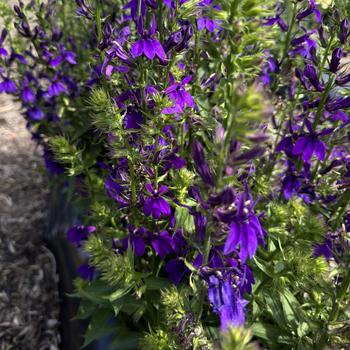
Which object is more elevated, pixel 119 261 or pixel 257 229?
pixel 257 229

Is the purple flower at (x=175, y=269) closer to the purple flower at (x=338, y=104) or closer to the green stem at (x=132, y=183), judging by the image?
the green stem at (x=132, y=183)

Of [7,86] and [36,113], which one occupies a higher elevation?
[7,86]

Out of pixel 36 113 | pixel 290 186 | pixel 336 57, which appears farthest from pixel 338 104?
pixel 36 113

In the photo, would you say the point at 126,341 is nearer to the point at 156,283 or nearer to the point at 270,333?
the point at 156,283

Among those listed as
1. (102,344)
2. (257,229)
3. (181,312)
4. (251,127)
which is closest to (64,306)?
(102,344)

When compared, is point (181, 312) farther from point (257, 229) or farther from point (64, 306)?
point (64, 306)

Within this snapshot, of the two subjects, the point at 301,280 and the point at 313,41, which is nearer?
the point at 301,280

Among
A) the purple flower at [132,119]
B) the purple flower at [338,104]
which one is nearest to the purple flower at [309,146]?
the purple flower at [338,104]
